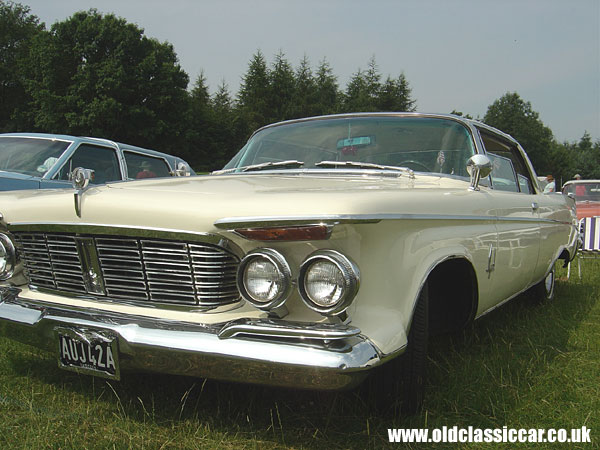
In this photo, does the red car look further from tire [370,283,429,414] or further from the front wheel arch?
tire [370,283,429,414]

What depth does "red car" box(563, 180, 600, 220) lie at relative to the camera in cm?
956

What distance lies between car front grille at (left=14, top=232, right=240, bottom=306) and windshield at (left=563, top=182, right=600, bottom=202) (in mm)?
10274

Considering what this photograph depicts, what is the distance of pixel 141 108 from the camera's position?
31.0 meters

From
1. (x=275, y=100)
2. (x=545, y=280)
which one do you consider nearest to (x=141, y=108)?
(x=275, y=100)

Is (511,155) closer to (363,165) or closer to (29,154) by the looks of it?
(363,165)

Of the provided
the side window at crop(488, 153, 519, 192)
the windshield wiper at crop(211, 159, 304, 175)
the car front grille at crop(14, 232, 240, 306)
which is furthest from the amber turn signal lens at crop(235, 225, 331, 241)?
the side window at crop(488, 153, 519, 192)

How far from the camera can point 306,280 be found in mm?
1593

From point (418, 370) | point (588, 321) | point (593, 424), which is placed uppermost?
point (418, 370)

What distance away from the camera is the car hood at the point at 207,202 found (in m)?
1.62

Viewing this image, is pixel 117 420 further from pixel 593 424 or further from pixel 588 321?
pixel 588 321

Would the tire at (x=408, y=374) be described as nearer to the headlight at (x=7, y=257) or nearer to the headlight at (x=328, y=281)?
the headlight at (x=328, y=281)

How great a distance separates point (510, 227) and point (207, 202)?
1871mm

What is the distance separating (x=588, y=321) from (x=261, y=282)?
10.1ft

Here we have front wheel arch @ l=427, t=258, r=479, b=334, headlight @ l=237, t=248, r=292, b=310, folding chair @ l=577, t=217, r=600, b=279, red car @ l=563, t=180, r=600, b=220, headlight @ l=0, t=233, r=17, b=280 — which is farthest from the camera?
red car @ l=563, t=180, r=600, b=220
